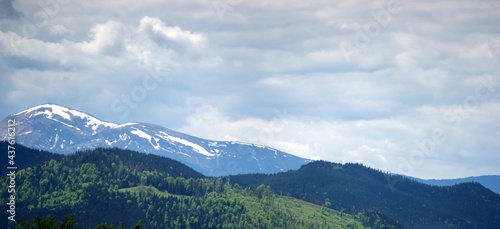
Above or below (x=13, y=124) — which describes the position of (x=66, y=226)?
below

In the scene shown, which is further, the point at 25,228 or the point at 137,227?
the point at 25,228

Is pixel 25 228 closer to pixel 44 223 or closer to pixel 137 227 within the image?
pixel 44 223

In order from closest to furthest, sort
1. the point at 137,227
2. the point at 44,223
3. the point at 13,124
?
the point at 137,227 < the point at 44,223 < the point at 13,124

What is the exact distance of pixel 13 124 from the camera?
512 ft

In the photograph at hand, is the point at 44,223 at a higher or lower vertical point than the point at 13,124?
lower

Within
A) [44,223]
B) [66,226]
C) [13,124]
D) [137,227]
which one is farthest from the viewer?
[13,124]

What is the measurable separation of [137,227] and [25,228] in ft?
96.1

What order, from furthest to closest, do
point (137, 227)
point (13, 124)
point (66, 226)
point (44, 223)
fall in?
point (13, 124) → point (44, 223) → point (66, 226) → point (137, 227)

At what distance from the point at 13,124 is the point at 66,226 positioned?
7502cm

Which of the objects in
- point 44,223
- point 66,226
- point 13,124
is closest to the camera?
point 66,226

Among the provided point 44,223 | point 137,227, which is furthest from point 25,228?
point 137,227

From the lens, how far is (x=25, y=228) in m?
92.9

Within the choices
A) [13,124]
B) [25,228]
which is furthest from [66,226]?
[13,124]

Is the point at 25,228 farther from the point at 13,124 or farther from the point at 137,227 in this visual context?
the point at 13,124
